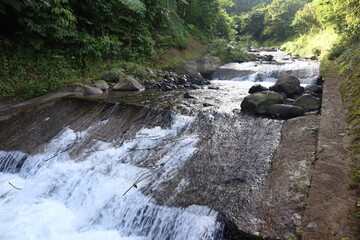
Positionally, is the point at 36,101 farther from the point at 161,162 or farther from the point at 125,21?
the point at 125,21

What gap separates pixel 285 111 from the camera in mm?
5406

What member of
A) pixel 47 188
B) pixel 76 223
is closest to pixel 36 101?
pixel 47 188

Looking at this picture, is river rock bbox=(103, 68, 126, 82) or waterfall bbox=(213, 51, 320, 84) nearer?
river rock bbox=(103, 68, 126, 82)

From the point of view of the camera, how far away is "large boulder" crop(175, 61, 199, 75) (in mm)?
12073

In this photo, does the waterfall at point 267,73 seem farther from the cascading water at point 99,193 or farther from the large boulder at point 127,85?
the cascading water at point 99,193

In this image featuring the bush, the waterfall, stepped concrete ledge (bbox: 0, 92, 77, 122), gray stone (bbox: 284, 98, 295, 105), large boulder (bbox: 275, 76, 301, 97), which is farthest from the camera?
the bush

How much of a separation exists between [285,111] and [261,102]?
1.98ft

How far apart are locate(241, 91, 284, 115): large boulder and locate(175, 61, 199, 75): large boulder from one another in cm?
649

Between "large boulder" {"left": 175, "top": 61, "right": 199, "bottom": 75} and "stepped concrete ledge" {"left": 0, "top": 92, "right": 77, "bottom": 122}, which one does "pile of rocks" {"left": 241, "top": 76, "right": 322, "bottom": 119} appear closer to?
"stepped concrete ledge" {"left": 0, "top": 92, "right": 77, "bottom": 122}

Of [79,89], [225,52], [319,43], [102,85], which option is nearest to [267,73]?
[225,52]

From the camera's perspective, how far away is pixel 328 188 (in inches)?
108

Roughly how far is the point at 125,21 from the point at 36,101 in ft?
23.3

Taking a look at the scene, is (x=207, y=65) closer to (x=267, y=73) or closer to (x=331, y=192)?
(x=267, y=73)

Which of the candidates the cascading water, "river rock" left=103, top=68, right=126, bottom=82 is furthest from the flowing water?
"river rock" left=103, top=68, right=126, bottom=82
